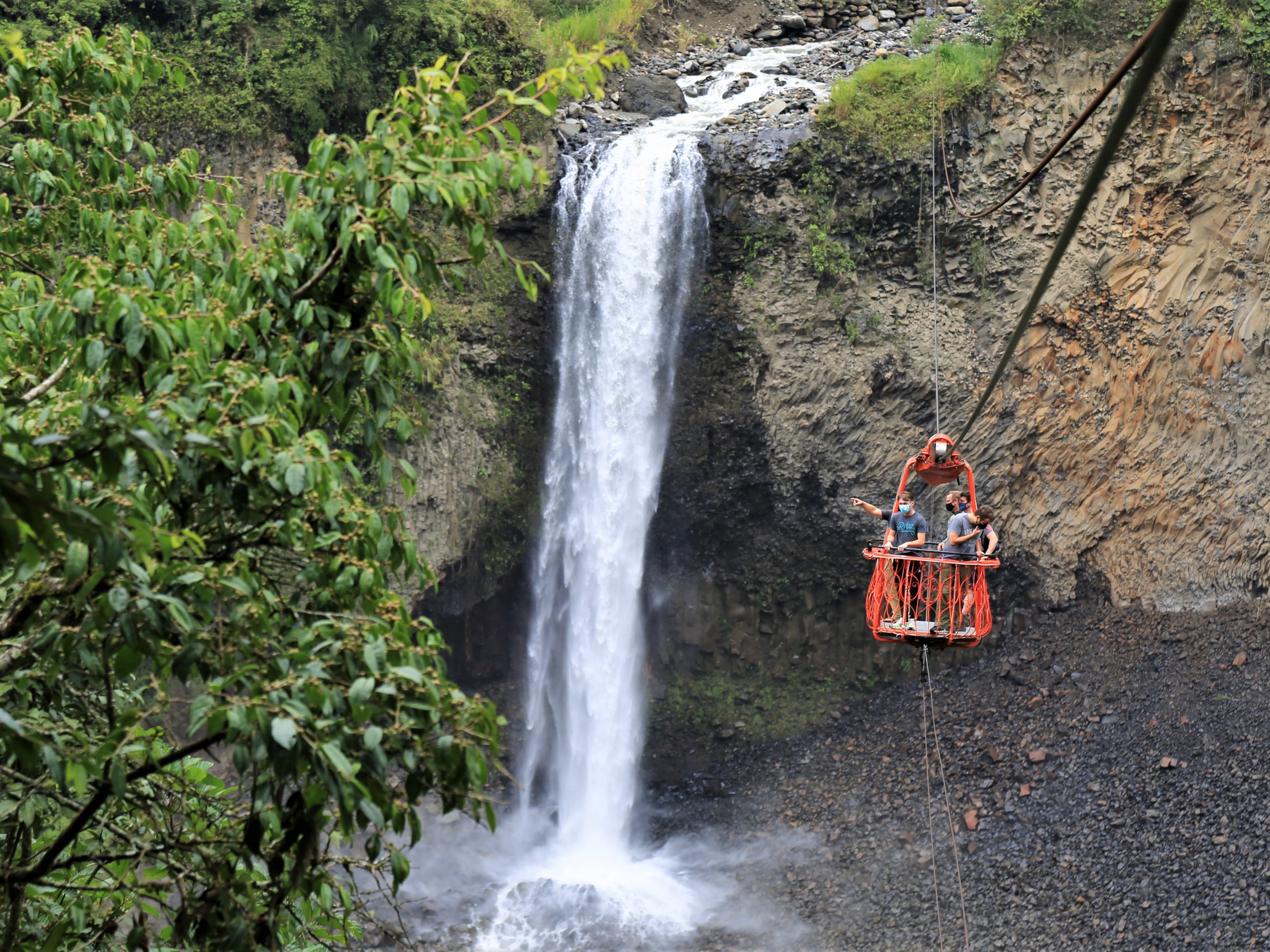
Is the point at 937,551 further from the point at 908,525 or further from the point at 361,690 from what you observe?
the point at 361,690

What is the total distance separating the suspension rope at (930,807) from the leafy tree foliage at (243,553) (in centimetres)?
980

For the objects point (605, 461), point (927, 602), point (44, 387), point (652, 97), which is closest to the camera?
point (44, 387)

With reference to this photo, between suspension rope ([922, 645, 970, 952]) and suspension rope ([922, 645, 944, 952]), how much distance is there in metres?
0.04

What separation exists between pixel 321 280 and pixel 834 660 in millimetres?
14995

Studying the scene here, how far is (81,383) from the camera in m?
4.14

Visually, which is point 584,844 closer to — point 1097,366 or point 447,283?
point 447,283

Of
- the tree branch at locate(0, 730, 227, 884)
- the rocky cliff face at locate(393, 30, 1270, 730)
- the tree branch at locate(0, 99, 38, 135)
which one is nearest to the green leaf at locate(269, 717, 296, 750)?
the tree branch at locate(0, 730, 227, 884)

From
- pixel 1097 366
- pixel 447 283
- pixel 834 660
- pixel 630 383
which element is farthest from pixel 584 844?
pixel 1097 366

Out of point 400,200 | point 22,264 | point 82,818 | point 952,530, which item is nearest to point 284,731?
point 82,818

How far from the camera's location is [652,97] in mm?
19516

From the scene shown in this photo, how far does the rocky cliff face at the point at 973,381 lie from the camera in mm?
15539

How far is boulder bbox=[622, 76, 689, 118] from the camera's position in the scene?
63.1ft

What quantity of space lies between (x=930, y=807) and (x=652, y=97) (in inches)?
516

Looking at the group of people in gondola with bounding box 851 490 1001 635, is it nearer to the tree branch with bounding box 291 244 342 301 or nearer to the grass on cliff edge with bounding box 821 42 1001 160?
Answer: the tree branch with bounding box 291 244 342 301
